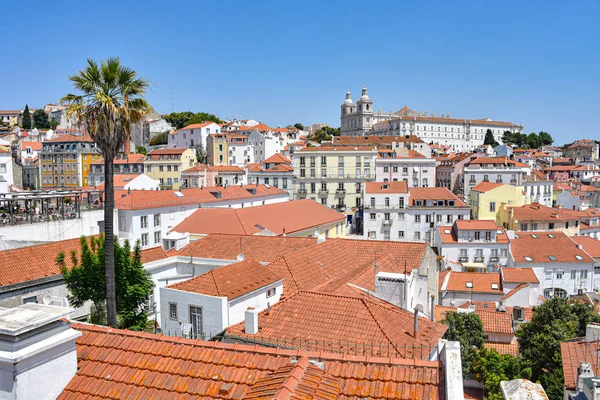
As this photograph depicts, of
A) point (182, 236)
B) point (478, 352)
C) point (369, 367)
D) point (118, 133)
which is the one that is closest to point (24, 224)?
point (182, 236)

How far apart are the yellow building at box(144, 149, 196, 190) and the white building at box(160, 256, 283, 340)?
206 ft

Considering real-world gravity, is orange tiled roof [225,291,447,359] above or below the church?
below

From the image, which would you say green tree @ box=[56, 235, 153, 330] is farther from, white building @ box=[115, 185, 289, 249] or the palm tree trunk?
white building @ box=[115, 185, 289, 249]

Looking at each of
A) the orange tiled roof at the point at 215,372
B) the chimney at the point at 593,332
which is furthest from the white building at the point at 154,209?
the orange tiled roof at the point at 215,372

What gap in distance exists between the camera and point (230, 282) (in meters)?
16.1

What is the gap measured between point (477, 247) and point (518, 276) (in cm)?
996

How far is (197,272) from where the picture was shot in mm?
23891

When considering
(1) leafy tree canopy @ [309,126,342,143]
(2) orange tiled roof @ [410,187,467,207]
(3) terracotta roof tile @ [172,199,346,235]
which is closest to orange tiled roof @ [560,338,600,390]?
(3) terracotta roof tile @ [172,199,346,235]

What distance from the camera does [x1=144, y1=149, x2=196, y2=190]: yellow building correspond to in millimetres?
77438

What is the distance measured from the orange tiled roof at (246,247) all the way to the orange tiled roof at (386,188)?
3157 cm

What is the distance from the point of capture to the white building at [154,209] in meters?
34.4

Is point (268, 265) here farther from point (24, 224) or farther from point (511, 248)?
point (511, 248)

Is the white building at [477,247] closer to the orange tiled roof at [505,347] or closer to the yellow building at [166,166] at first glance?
the orange tiled roof at [505,347]

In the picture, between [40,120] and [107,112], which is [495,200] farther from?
[40,120]
